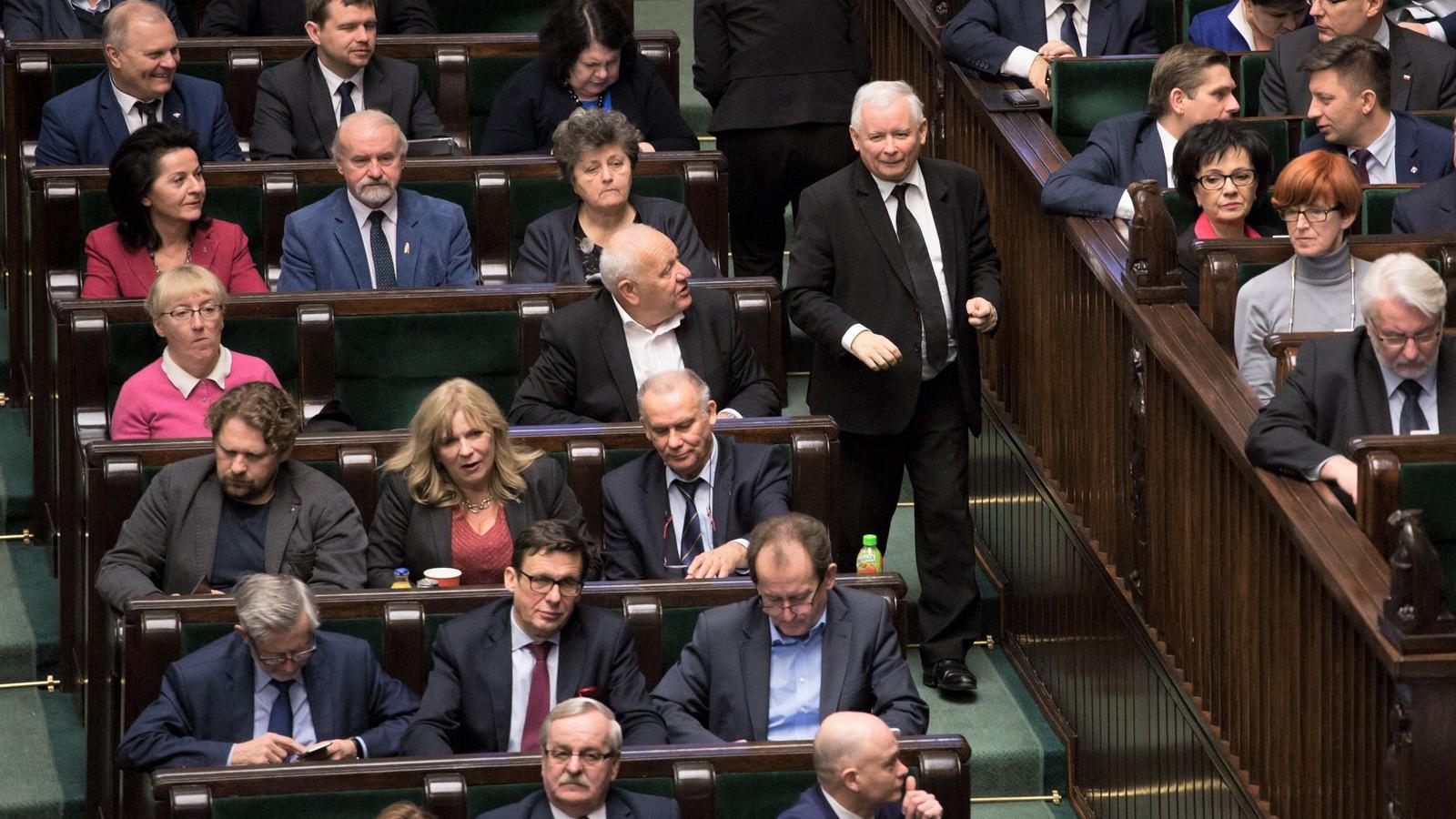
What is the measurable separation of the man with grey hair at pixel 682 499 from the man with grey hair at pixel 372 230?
3.08 feet

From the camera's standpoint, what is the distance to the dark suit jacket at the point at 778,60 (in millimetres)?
5242

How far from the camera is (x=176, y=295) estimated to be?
412 centimetres

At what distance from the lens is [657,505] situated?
3934 millimetres

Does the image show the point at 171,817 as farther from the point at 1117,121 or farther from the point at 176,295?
the point at 1117,121

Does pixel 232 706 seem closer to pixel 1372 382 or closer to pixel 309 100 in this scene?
pixel 1372 382

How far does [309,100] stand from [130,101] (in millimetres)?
406

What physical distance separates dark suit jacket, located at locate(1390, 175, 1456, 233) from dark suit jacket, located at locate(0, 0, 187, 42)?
9.97 feet

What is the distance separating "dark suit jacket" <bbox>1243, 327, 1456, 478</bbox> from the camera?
3.43 meters

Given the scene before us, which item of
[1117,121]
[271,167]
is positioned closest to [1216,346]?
[1117,121]

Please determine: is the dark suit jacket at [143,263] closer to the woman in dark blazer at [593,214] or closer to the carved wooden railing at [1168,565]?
the woman in dark blazer at [593,214]

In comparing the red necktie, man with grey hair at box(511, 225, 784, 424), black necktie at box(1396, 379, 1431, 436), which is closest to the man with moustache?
the red necktie

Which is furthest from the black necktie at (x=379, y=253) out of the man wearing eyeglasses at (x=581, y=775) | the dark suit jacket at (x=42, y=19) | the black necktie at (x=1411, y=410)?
the black necktie at (x=1411, y=410)

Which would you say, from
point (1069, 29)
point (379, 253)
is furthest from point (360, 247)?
point (1069, 29)

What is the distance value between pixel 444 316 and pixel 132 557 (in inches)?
35.6
